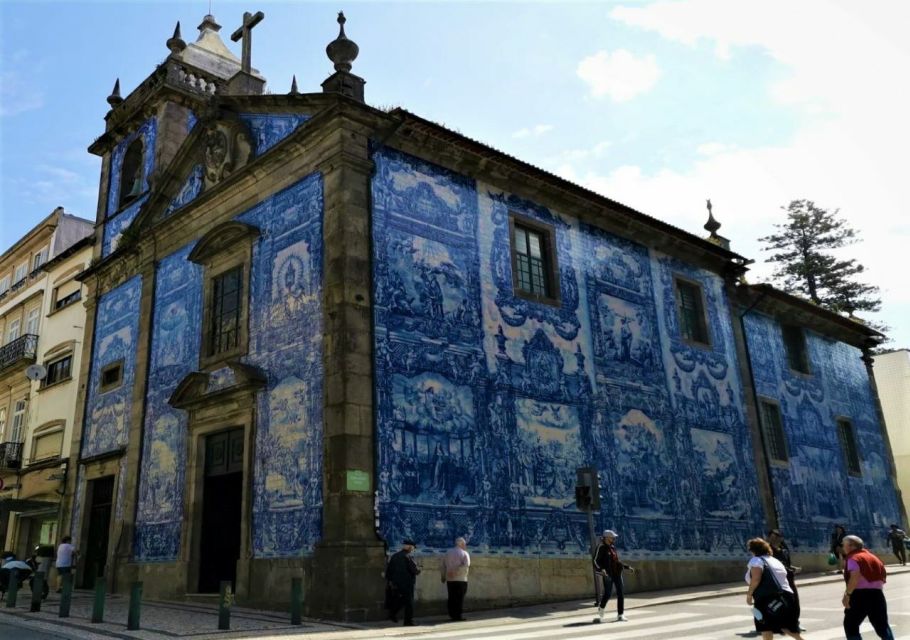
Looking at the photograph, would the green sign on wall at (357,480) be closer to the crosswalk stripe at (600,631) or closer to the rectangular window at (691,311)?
the crosswalk stripe at (600,631)

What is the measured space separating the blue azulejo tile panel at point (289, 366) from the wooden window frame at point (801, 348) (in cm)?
1484

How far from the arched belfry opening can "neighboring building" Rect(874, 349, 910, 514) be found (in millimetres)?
28295

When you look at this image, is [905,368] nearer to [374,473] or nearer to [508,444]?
[508,444]

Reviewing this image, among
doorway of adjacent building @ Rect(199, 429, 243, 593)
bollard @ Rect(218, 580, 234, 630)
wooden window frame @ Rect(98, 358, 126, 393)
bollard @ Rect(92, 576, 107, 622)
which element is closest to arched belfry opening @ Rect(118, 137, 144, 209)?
wooden window frame @ Rect(98, 358, 126, 393)

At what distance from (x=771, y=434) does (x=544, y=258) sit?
8677 millimetres

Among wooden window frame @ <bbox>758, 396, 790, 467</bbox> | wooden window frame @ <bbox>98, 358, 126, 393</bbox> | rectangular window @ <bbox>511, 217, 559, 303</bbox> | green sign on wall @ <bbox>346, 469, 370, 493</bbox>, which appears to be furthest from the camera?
wooden window frame @ <bbox>758, 396, 790, 467</bbox>

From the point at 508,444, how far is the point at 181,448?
246 inches

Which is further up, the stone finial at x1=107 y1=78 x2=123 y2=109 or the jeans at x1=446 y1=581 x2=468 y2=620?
the stone finial at x1=107 y1=78 x2=123 y2=109

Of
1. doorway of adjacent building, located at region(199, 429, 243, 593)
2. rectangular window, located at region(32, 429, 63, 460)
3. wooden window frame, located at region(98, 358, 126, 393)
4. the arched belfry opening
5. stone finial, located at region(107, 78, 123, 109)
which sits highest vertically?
stone finial, located at region(107, 78, 123, 109)

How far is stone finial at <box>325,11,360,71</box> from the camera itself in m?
13.5

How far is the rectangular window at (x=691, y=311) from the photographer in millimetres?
18781

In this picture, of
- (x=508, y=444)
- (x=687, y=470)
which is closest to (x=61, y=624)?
(x=508, y=444)

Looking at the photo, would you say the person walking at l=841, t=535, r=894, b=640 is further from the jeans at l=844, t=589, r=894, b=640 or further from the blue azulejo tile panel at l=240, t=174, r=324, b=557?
the blue azulejo tile panel at l=240, t=174, r=324, b=557

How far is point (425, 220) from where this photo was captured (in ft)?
44.4
